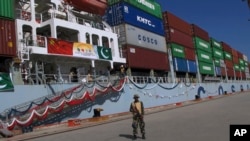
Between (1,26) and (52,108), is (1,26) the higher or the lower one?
the higher one

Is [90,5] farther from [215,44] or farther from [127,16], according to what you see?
[215,44]

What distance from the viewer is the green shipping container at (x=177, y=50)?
1796 inches

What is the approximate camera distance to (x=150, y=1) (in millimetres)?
43031

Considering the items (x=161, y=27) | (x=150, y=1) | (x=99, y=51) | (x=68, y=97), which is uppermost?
(x=150, y=1)

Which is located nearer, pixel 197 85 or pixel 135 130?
pixel 135 130

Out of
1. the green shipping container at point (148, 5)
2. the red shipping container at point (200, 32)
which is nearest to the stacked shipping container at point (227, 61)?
the red shipping container at point (200, 32)

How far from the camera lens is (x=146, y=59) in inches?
1465

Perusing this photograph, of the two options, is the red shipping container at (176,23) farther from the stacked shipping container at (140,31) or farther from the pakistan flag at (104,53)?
the pakistan flag at (104,53)

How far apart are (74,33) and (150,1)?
18462mm

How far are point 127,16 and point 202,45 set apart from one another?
3006 cm

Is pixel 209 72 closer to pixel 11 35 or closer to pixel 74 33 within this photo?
pixel 74 33

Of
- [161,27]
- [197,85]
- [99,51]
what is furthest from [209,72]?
[99,51]

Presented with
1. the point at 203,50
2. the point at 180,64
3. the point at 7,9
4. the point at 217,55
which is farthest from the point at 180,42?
the point at 7,9

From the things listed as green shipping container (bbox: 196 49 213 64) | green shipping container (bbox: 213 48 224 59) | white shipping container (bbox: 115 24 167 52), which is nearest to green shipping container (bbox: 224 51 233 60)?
green shipping container (bbox: 213 48 224 59)
